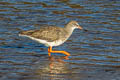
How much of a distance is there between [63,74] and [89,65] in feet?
4.31

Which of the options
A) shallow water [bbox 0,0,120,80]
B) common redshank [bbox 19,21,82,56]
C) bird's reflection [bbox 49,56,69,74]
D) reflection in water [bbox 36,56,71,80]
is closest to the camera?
reflection in water [bbox 36,56,71,80]

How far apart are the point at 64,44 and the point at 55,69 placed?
11.0 ft

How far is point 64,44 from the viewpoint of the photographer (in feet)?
49.0

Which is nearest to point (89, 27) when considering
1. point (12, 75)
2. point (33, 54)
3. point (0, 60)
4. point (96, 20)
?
point (96, 20)

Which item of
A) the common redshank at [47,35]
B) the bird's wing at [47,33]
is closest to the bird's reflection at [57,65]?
the common redshank at [47,35]

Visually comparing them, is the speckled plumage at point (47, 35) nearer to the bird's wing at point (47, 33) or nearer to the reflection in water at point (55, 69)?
the bird's wing at point (47, 33)

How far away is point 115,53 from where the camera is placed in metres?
13.2

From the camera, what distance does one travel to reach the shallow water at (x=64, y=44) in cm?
1121

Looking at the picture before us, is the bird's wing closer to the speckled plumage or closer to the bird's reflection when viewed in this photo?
the speckled plumage

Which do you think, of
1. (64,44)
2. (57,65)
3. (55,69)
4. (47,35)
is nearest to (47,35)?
(47,35)

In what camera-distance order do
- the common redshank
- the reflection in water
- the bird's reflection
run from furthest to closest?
the common redshank
the bird's reflection
the reflection in water

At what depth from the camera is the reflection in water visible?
10914mm

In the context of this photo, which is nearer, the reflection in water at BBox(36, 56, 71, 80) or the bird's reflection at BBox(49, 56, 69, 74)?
the reflection in water at BBox(36, 56, 71, 80)

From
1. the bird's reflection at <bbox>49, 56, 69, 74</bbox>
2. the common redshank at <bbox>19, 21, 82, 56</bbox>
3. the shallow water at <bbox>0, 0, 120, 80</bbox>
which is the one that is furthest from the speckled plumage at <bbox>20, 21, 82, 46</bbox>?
the bird's reflection at <bbox>49, 56, 69, 74</bbox>
